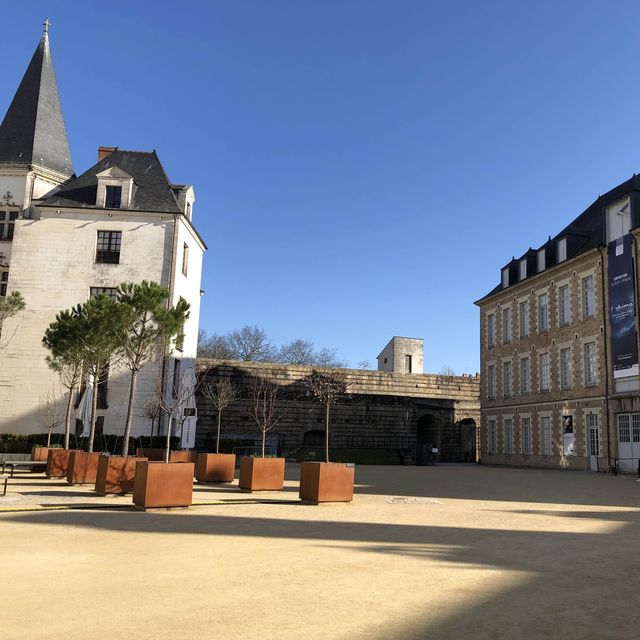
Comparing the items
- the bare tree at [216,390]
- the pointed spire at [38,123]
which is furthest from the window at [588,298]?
the pointed spire at [38,123]

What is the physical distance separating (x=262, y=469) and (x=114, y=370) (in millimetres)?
13432

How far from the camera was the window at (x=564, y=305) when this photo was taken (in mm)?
29938

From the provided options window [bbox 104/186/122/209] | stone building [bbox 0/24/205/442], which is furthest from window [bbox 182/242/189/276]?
window [bbox 104/186/122/209]

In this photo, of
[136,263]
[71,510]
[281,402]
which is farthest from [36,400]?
[71,510]

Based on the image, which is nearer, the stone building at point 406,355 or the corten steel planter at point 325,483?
the corten steel planter at point 325,483

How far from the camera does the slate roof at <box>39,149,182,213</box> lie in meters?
27.0

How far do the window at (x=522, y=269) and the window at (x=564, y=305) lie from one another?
342 centimetres

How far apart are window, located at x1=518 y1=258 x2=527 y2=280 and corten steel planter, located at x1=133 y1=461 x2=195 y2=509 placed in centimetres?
2721

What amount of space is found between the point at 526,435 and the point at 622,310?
9649 millimetres

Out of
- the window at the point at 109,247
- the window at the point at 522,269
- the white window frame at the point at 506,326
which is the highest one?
the window at the point at 522,269

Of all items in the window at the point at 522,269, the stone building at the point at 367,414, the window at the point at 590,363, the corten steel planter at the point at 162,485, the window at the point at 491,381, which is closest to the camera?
the corten steel planter at the point at 162,485

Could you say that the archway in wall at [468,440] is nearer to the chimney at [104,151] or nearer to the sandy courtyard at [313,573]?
the chimney at [104,151]

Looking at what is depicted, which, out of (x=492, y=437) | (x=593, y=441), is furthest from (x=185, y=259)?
(x=492, y=437)

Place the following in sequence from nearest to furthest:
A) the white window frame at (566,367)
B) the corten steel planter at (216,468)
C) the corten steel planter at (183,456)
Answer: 1. the corten steel planter at (216,468)
2. the corten steel planter at (183,456)
3. the white window frame at (566,367)
